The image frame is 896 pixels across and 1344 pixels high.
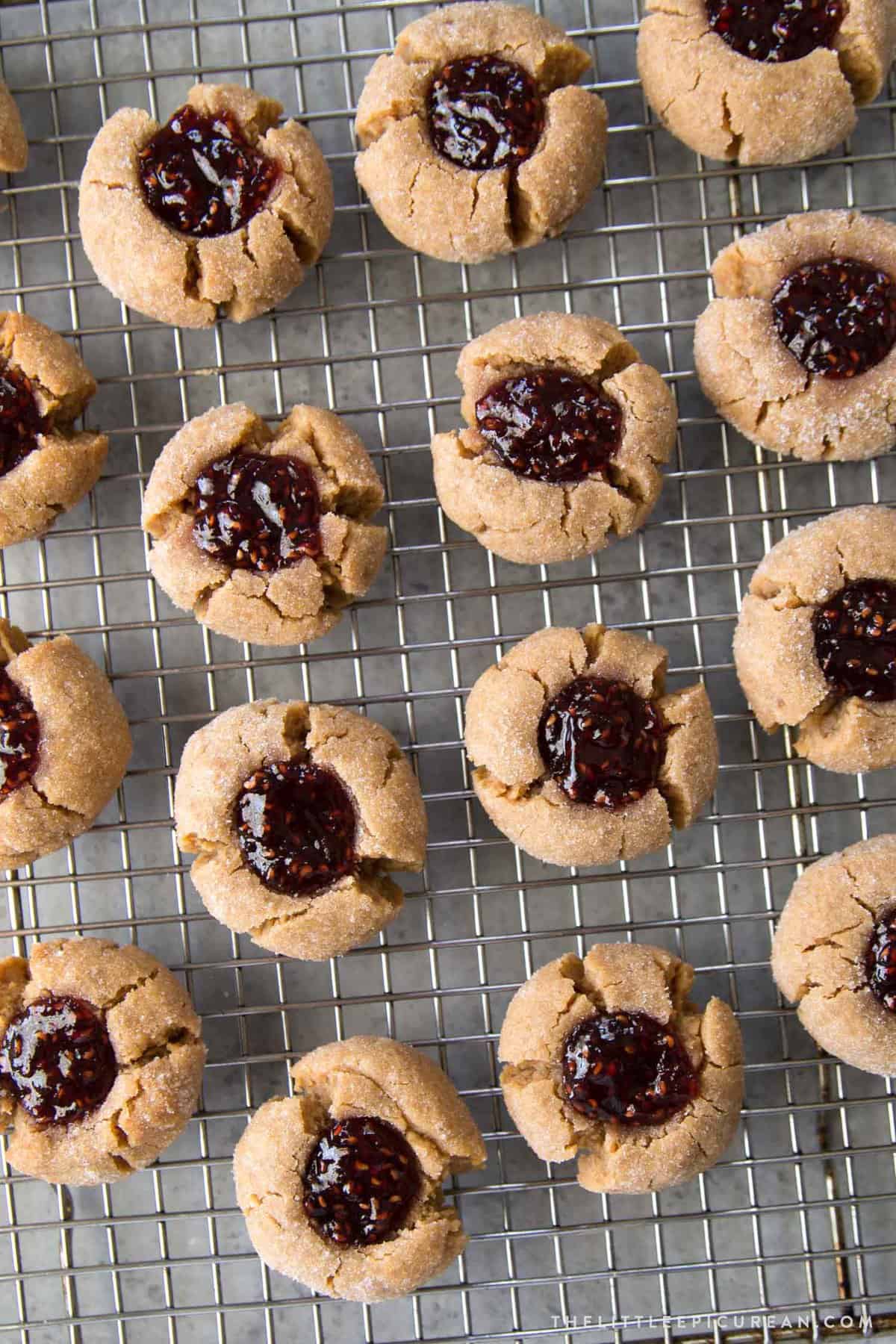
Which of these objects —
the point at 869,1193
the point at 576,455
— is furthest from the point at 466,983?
the point at 576,455

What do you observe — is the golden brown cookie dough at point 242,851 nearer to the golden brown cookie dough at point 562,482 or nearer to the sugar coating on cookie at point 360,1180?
the sugar coating on cookie at point 360,1180

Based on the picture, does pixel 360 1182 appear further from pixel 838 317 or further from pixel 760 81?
pixel 760 81

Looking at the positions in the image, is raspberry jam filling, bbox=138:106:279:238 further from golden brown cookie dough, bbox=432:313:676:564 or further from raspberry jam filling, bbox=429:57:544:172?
golden brown cookie dough, bbox=432:313:676:564

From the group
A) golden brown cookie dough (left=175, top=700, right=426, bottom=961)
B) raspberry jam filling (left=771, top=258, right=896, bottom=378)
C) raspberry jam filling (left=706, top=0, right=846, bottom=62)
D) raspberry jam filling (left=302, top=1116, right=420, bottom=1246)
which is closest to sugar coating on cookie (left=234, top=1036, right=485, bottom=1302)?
raspberry jam filling (left=302, top=1116, right=420, bottom=1246)

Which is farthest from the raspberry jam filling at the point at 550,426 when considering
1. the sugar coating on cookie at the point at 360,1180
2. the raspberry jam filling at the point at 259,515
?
the sugar coating on cookie at the point at 360,1180

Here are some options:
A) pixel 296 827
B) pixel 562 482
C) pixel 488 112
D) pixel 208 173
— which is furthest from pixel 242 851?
pixel 488 112

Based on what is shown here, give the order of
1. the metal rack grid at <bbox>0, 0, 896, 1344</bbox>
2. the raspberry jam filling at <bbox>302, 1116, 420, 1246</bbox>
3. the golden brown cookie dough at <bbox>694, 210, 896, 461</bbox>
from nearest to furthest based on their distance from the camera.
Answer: the raspberry jam filling at <bbox>302, 1116, 420, 1246</bbox>, the golden brown cookie dough at <bbox>694, 210, 896, 461</bbox>, the metal rack grid at <bbox>0, 0, 896, 1344</bbox>
